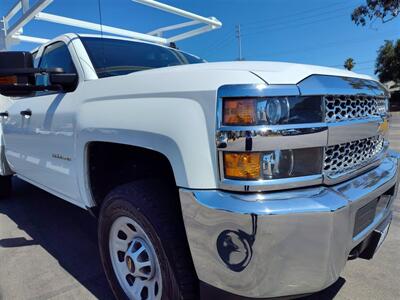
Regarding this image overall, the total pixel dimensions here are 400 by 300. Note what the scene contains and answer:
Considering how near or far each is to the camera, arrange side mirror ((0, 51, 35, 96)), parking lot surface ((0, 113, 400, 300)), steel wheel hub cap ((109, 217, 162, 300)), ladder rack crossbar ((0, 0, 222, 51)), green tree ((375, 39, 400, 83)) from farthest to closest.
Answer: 1. green tree ((375, 39, 400, 83))
2. ladder rack crossbar ((0, 0, 222, 51))
3. parking lot surface ((0, 113, 400, 300))
4. side mirror ((0, 51, 35, 96))
5. steel wheel hub cap ((109, 217, 162, 300))

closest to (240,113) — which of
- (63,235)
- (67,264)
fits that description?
(67,264)

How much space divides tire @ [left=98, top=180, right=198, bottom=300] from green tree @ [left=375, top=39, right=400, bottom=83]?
42793 mm

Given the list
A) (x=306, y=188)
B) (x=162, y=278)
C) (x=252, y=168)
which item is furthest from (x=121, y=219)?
(x=306, y=188)

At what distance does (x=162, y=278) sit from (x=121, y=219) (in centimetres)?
47

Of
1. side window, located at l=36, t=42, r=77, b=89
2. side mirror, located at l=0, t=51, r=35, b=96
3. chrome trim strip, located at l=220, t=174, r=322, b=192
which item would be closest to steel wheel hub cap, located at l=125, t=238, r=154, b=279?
chrome trim strip, located at l=220, t=174, r=322, b=192

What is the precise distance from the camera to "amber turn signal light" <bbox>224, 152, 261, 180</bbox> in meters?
1.51

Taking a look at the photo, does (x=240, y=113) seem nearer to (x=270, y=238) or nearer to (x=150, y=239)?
(x=270, y=238)

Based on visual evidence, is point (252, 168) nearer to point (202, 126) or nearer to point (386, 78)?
point (202, 126)

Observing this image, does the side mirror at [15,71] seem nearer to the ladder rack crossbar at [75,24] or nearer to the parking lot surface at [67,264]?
the parking lot surface at [67,264]

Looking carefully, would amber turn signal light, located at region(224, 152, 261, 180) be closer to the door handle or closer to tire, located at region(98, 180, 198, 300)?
tire, located at region(98, 180, 198, 300)

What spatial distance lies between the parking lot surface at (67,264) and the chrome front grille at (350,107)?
124 cm

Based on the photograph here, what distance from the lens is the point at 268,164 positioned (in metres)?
1.53

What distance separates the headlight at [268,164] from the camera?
1513mm

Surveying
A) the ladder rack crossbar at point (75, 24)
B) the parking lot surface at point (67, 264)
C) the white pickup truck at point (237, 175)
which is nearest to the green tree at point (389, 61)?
the ladder rack crossbar at point (75, 24)
